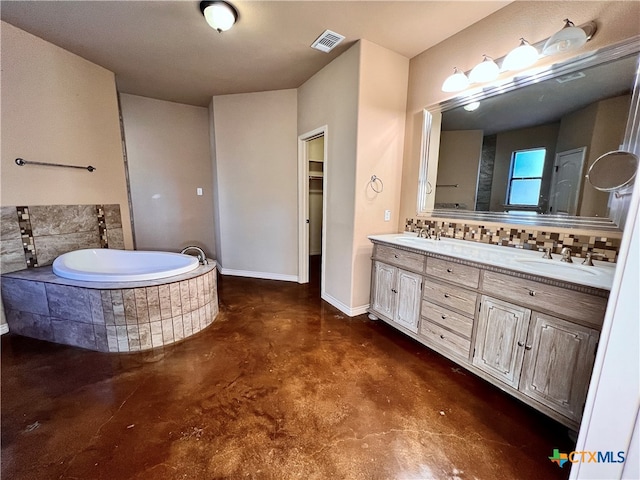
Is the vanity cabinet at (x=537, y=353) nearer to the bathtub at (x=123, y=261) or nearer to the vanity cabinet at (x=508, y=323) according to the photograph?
the vanity cabinet at (x=508, y=323)

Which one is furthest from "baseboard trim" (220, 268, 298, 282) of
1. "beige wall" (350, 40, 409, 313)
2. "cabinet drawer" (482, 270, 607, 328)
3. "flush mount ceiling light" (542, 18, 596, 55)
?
"flush mount ceiling light" (542, 18, 596, 55)

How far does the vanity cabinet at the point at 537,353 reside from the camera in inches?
49.5

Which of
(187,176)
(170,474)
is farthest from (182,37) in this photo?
(170,474)

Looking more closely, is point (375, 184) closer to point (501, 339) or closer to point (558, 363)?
point (501, 339)

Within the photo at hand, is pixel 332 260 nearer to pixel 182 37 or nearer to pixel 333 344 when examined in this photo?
pixel 333 344

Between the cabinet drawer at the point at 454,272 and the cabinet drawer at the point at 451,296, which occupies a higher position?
the cabinet drawer at the point at 454,272

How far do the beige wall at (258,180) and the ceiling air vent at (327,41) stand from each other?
1074mm

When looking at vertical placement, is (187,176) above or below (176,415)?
above

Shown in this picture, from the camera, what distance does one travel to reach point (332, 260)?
2.90 metres

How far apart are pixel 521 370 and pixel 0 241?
3968 millimetres

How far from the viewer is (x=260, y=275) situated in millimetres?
3889

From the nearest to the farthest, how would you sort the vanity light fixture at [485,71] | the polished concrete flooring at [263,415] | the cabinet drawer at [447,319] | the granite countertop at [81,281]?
the polished concrete flooring at [263,415] → the cabinet drawer at [447,319] → the vanity light fixture at [485,71] → the granite countertop at [81,281]

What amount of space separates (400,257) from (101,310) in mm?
2396

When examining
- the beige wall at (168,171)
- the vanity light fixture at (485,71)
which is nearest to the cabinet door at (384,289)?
the vanity light fixture at (485,71)
